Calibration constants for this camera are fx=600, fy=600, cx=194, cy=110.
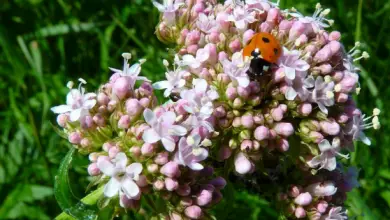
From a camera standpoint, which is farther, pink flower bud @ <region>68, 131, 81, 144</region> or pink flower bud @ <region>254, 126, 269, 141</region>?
pink flower bud @ <region>68, 131, 81, 144</region>

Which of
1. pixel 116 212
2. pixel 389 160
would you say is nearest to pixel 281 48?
pixel 116 212

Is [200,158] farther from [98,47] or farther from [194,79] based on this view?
[98,47]

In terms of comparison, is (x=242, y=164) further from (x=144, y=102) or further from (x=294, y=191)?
(x=144, y=102)

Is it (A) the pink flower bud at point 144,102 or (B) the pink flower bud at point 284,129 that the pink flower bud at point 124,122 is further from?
(B) the pink flower bud at point 284,129

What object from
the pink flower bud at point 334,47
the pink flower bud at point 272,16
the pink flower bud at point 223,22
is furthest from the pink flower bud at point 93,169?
the pink flower bud at point 334,47

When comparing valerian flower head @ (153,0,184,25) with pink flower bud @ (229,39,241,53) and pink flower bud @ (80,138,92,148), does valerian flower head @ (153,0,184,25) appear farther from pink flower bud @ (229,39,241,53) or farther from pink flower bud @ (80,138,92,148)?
pink flower bud @ (80,138,92,148)

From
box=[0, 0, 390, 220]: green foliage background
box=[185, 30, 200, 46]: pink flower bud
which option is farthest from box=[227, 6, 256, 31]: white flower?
box=[0, 0, 390, 220]: green foliage background
